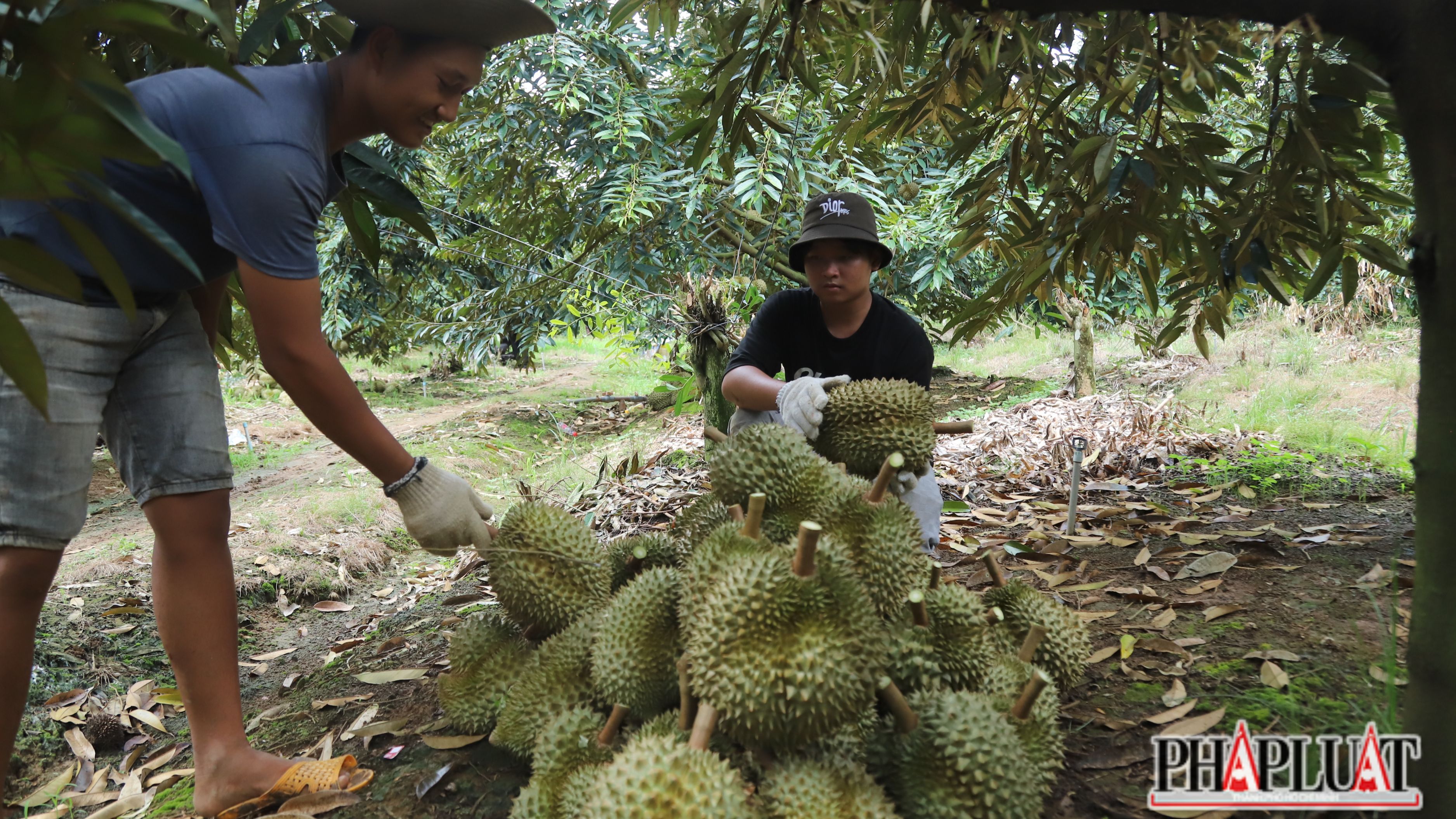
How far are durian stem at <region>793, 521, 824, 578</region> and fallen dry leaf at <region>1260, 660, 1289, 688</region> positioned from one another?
3.92 feet

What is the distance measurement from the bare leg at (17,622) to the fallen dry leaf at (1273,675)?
8.30ft

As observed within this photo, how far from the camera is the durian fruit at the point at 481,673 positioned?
1.69m

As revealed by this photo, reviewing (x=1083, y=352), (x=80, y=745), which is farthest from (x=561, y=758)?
(x=1083, y=352)

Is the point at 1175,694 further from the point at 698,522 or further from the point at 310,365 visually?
the point at 310,365

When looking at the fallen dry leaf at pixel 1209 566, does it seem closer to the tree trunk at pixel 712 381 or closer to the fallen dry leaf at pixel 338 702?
the tree trunk at pixel 712 381

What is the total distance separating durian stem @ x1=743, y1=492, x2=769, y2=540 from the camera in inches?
55.6

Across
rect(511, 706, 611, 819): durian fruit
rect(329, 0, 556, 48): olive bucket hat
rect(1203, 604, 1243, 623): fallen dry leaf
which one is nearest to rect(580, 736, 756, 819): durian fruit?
rect(511, 706, 611, 819): durian fruit

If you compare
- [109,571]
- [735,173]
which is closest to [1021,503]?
[735,173]

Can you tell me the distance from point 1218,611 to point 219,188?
264cm

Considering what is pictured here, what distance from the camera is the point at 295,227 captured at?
1.52 meters

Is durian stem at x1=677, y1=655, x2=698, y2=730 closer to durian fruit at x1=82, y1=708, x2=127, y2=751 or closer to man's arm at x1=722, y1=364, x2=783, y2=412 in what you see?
man's arm at x1=722, y1=364, x2=783, y2=412

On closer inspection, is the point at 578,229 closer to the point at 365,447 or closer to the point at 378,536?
the point at 378,536

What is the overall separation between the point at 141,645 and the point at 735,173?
3.33 metres

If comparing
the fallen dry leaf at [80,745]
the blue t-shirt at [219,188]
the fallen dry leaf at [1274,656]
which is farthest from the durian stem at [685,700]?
the fallen dry leaf at [80,745]
